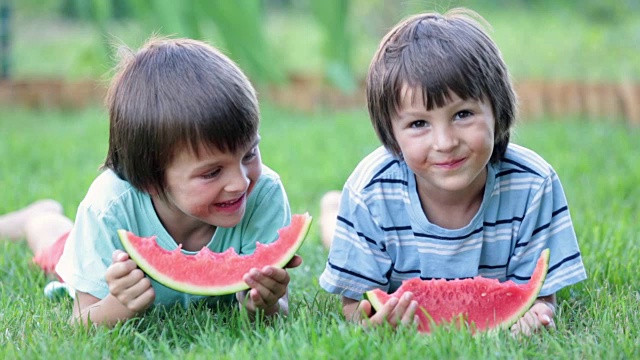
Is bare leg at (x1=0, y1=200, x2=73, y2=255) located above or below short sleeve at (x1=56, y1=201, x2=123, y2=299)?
below

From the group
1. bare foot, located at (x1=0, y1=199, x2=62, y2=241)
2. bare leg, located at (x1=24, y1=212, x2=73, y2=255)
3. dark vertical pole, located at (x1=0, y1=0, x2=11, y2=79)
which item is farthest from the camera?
dark vertical pole, located at (x1=0, y1=0, x2=11, y2=79)

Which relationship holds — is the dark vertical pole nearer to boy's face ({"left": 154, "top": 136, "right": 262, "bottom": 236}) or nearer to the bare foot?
the bare foot

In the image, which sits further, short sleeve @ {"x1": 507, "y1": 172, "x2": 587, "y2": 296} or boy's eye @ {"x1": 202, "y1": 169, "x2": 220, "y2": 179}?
short sleeve @ {"x1": 507, "y1": 172, "x2": 587, "y2": 296}

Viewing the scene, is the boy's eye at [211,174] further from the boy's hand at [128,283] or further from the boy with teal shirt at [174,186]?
the boy's hand at [128,283]

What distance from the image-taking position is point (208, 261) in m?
2.93

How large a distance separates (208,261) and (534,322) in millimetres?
1068

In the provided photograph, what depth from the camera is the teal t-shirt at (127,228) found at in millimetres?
3041

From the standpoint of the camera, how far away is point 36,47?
12156 millimetres

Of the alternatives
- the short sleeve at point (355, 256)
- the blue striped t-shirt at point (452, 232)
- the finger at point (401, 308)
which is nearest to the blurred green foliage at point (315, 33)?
the blue striped t-shirt at point (452, 232)

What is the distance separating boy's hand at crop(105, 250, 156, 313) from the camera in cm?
276

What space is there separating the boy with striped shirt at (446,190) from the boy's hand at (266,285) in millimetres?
290

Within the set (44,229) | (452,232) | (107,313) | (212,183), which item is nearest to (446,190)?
(452,232)

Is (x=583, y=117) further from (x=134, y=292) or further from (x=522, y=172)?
(x=134, y=292)

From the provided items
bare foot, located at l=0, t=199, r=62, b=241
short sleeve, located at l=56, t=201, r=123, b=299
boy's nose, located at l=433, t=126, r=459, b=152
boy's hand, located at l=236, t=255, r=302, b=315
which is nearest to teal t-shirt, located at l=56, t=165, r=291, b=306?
short sleeve, located at l=56, t=201, r=123, b=299
